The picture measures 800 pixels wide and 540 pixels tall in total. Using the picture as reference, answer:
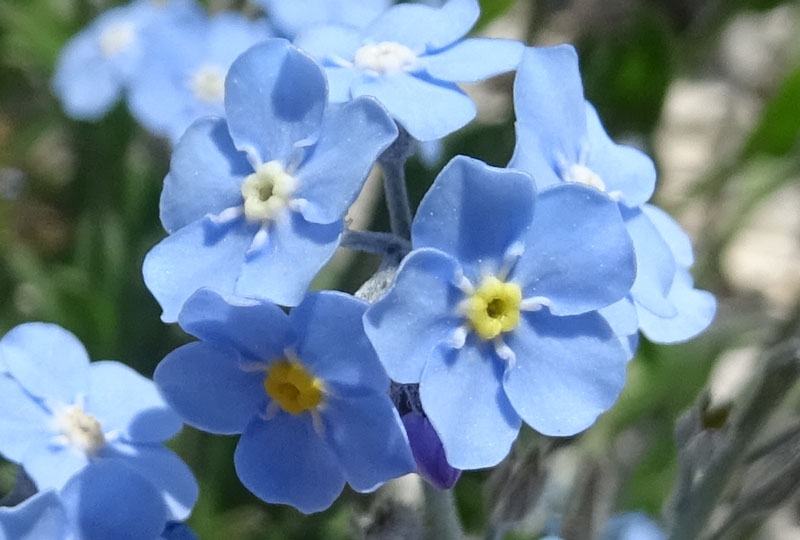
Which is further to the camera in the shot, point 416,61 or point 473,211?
point 416,61

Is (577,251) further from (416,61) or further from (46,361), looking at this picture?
(46,361)

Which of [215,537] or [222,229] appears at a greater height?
[222,229]

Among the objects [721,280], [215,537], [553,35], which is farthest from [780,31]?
[215,537]

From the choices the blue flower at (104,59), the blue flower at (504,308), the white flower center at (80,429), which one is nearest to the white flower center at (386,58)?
the blue flower at (504,308)

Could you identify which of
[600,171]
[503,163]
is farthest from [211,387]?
[503,163]

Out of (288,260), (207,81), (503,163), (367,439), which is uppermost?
(288,260)

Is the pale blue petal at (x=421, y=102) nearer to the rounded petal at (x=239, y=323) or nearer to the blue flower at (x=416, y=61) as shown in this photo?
the blue flower at (x=416, y=61)

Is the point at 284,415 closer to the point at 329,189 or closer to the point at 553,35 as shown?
the point at 329,189
